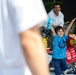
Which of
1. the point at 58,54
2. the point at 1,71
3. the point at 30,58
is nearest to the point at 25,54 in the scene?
the point at 30,58

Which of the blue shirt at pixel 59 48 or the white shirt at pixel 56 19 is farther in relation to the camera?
the white shirt at pixel 56 19

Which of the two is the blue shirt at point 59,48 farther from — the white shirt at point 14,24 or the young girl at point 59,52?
the white shirt at point 14,24

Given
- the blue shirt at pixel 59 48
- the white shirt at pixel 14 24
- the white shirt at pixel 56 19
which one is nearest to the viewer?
the white shirt at pixel 14 24

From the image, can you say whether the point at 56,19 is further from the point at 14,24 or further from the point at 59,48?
the point at 14,24

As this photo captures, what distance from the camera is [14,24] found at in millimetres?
1346

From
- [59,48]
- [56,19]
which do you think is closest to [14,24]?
[59,48]

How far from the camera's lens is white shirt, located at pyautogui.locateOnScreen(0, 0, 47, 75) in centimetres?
133

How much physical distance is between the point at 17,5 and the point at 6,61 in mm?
237

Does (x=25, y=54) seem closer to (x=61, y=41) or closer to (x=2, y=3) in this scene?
(x=2, y=3)

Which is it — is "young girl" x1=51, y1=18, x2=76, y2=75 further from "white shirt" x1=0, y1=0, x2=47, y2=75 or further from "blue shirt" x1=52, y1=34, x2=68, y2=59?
"white shirt" x1=0, y1=0, x2=47, y2=75

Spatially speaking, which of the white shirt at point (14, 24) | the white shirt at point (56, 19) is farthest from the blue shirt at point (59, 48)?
the white shirt at point (14, 24)

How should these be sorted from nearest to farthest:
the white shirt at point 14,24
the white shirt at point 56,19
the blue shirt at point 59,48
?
the white shirt at point 14,24 < the blue shirt at point 59,48 < the white shirt at point 56,19

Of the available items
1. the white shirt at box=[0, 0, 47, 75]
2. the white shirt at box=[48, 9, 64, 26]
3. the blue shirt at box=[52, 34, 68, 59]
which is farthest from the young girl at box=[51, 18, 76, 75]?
the white shirt at box=[0, 0, 47, 75]

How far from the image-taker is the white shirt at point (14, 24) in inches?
52.5
